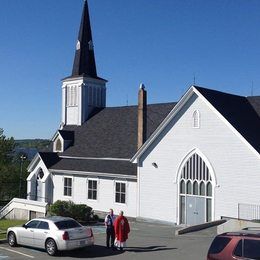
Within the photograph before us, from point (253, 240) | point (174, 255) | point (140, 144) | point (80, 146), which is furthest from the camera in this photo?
point (80, 146)

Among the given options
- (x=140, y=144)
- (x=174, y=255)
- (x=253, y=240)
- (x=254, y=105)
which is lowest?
(x=174, y=255)

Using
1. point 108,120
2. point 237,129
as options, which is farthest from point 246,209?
point 108,120

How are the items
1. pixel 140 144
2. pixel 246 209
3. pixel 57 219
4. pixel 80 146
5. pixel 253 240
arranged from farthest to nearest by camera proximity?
pixel 80 146 → pixel 140 144 → pixel 246 209 → pixel 57 219 → pixel 253 240

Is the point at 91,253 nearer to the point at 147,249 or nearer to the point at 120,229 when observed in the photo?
the point at 120,229

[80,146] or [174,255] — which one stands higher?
[80,146]

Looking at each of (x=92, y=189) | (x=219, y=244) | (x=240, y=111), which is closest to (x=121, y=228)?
A: (x=219, y=244)

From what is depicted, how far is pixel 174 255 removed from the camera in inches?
739

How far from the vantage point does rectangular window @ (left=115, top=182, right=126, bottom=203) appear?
34.9 meters

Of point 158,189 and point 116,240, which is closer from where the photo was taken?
point 116,240

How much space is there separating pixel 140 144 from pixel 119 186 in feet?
11.1

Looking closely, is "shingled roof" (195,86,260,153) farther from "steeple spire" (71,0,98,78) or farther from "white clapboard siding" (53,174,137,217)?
"steeple spire" (71,0,98,78)

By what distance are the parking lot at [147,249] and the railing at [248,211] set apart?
232 centimetres

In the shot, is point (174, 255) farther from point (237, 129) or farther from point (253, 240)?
point (237, 129)

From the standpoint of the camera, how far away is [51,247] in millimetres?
19297
